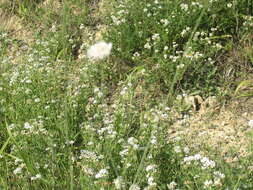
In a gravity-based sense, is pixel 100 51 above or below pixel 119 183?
above

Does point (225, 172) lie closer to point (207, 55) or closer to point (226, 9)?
point (207, 55)

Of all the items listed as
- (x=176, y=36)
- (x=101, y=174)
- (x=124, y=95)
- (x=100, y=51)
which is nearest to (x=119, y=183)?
(x=101, y=174)

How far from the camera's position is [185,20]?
453 centimetres

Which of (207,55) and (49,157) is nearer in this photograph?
(49,157)

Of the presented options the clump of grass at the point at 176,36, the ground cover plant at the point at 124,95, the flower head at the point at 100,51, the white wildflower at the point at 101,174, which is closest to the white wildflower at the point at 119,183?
the ground cover plant at the point at 124,95

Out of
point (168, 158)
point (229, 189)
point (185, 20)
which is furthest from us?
point (185, 20)

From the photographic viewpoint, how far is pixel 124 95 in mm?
4008

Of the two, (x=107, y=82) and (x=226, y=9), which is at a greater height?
(x=226, y=9)

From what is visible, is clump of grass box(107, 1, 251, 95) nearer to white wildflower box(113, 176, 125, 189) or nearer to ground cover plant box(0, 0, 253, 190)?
ground cover plant box(0, 0, 253, 190)

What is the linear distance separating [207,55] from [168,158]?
4.65 feet

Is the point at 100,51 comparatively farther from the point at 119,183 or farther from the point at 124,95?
the point at 124,95

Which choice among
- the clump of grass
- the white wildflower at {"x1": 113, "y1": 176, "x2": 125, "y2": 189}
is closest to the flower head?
the white wildflower at {"x1": 113, "y1": 176, "x2": 125, "y2": 189}

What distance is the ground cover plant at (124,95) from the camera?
3006 mm

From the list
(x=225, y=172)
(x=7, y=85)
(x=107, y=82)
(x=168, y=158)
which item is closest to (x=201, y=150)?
(x=168, y=158)
